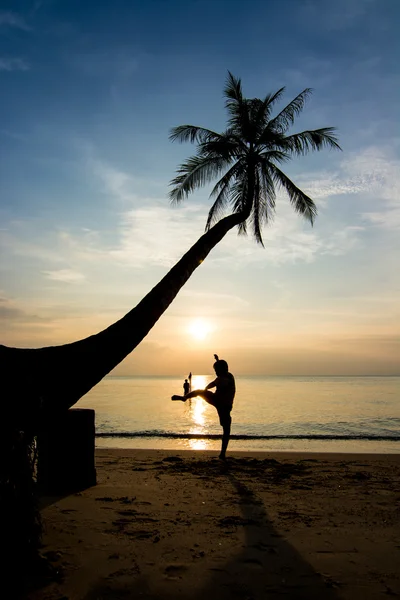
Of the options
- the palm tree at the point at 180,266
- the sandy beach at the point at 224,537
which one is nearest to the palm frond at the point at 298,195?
the palm tree at the point at 180,266

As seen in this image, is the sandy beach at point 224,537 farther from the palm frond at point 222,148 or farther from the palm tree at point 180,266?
the palm frond at point 222,148

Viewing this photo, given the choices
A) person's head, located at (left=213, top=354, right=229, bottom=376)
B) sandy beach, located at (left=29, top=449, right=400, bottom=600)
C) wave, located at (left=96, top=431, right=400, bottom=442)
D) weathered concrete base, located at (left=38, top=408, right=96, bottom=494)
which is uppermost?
person's head, located at (left=213, top=354, right=229, bottom=376)

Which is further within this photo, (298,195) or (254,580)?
(298,195)

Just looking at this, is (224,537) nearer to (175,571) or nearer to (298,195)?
(175,571)

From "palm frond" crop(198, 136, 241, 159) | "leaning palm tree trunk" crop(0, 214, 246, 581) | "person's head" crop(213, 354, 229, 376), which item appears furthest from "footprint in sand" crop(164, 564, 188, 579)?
"palm frond" crop(198, 136, 241, 159)

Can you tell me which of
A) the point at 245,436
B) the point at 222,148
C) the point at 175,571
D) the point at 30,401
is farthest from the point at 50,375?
the point at 245,436

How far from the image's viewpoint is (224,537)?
16.3ft

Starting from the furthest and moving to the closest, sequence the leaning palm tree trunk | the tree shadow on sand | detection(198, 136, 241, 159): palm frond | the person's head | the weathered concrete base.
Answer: detection(198, 136, 241, 159): palm frond, the person's head, the weathered concrete base, the leaning palm tree trunk, the tree shadow on sand

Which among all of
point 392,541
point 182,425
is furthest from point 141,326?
point 182,425

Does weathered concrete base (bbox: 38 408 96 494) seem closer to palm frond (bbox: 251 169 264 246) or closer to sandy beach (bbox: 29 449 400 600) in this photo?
sandy beach (bbox: 29 449 400 600)

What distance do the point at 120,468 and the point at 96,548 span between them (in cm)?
491

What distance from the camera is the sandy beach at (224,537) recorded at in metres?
3.74

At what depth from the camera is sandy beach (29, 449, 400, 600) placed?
147 inches

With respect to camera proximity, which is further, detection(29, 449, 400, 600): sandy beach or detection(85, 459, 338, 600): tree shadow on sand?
detection(29, 449, 400, 600): sandy beach
